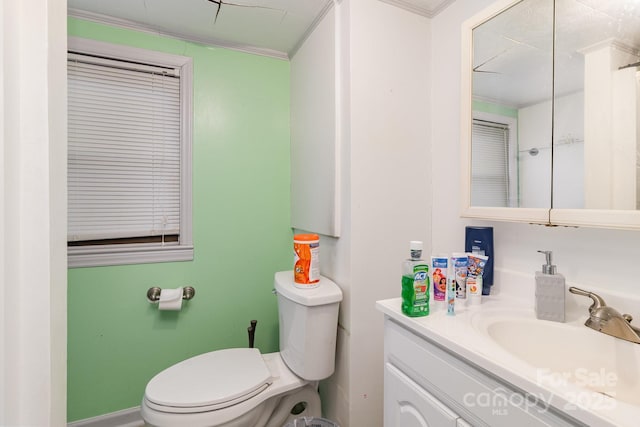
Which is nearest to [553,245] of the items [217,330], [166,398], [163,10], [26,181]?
[26,181]

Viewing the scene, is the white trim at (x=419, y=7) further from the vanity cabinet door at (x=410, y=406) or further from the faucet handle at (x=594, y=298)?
the vanity cabinet door at (x=410, y=406)

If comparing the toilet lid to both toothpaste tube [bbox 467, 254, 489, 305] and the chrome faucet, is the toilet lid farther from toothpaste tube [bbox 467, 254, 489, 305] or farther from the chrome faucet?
the chrome faucet

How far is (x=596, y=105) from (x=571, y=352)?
0.64 m

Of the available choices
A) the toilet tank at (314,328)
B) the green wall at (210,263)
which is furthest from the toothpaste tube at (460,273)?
the green wall at (210,263)

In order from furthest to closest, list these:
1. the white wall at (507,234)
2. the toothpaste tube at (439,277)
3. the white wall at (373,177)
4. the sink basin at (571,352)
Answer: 1. the white wall at (373,177)
2. the toothpaste tube at (439,277)
3. the white wall at (507,234)
4. the sink basin at (571,352)

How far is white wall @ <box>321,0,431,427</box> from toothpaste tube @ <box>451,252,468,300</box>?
38cm

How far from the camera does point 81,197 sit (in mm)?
1444

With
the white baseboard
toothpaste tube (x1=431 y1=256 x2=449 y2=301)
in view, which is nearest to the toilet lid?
the white baseboard

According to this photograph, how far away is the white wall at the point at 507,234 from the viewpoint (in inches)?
31.3

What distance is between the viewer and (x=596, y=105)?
0.76 metres

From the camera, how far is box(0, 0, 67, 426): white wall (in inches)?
12.9

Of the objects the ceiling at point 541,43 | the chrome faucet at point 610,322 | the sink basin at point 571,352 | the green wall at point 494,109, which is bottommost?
the sink basin at point 571,352

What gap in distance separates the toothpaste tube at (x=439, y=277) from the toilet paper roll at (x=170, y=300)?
126 cm

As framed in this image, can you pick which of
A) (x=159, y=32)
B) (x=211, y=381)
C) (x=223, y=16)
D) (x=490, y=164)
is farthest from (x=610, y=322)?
(x=159, y=32)
